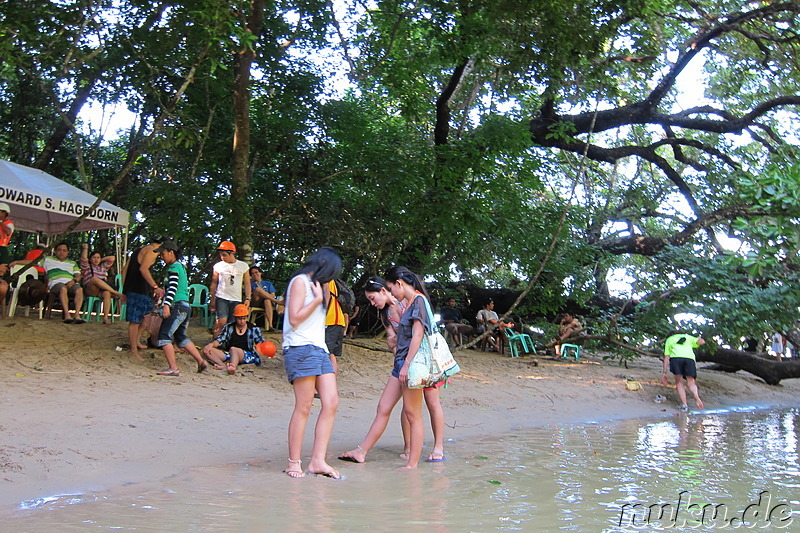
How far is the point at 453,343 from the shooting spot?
14898mm

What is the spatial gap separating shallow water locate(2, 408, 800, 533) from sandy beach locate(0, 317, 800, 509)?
43 cm

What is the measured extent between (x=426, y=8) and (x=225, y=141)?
397 centimetres

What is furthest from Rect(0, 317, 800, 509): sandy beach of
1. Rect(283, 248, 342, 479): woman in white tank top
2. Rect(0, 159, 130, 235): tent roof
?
Rect(0, 159, 130, 235): tent roof

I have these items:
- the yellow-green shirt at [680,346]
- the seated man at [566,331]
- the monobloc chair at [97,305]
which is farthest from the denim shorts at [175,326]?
the seated man at [566,331]

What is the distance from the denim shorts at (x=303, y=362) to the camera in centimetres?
512

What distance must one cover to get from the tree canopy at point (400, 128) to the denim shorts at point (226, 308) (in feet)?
3.37

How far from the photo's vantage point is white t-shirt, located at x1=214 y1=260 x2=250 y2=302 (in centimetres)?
982

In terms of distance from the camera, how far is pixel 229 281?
32.3 feet

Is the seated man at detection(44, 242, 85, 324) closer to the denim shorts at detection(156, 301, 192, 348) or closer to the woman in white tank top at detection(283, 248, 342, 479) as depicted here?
the denim shorts at detection(156, 301, 192, 348)

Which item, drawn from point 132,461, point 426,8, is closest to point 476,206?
point 426,8

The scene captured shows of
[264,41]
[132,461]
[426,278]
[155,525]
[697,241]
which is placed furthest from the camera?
[697,241]

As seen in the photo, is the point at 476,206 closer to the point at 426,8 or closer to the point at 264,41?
the point at 426,8

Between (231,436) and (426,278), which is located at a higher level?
(426,278)

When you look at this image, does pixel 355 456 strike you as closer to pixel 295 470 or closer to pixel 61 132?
pixel 295 470
